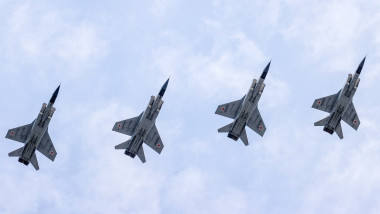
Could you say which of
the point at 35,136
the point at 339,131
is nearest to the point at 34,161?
the point at 35,136

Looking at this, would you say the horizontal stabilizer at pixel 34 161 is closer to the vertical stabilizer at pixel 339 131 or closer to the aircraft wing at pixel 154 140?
the aircraft wing at pixel 154 140

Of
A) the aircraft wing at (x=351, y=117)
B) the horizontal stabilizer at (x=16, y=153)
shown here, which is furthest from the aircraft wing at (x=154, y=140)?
the aircraft wing at (x=351, y=117)

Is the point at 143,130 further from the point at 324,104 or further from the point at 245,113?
the point at 324,104

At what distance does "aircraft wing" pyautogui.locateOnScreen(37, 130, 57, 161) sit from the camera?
133750mm

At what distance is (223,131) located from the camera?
132 m

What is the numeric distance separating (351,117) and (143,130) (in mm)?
39741

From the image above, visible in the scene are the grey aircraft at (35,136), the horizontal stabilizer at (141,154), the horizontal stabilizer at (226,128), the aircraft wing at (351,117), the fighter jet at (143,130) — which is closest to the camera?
the grey aircraft at (35,136)

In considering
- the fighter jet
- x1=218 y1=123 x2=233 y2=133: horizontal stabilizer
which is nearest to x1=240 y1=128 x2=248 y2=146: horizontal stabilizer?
x1=218 y1=123 x2=233 y2=133: horizontal stabilizer

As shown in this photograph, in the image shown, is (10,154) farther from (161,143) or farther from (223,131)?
(223,131)

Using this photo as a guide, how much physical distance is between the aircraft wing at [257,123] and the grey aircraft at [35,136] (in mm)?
37193

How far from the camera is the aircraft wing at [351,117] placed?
132500 millimetres

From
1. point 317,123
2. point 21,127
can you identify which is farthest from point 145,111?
point 317,123

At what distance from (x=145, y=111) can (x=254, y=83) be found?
20.4 metres

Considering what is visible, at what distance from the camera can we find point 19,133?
13138cm
